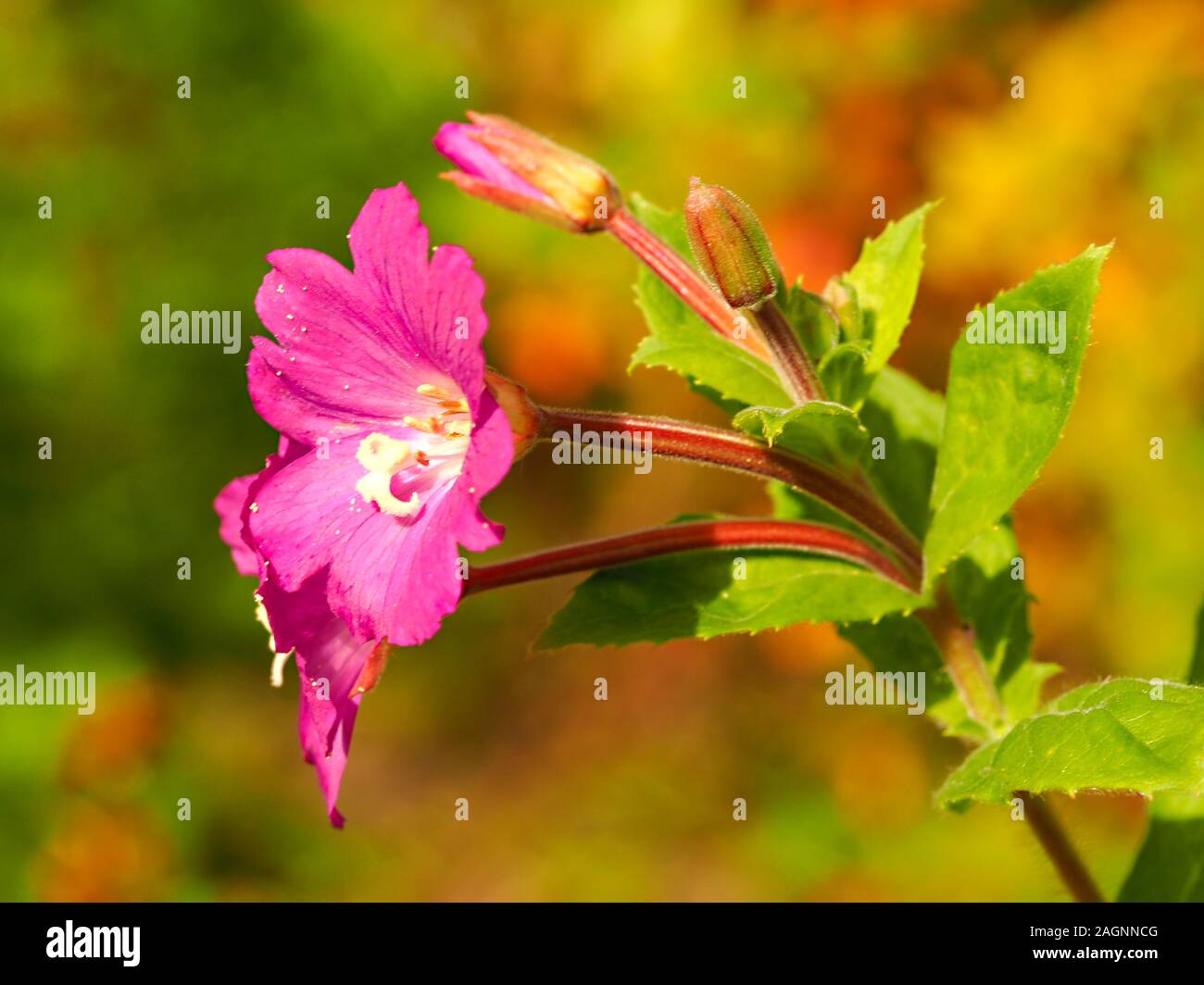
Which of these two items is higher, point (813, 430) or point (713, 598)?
point (813, 430)

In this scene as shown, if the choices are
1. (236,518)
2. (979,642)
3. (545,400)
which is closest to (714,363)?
(979,642)

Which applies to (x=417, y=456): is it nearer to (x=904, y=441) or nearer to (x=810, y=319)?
(x=810, y=319)

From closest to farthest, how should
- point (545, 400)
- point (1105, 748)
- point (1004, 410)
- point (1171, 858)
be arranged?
point (1105, 748) → point (1004, 410) → point (1171, 858) → point (545, 400)

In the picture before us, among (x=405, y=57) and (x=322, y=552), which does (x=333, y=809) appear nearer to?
(x=322, y=552)

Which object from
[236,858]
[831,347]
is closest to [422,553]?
[831,347]

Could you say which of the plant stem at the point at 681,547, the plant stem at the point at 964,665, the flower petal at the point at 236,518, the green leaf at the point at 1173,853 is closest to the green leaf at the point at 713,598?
the plant stem at the point at 681,547
